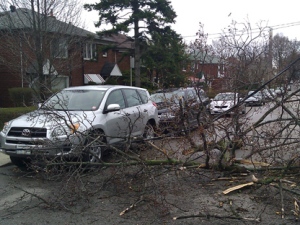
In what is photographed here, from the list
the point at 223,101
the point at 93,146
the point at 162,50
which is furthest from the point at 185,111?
the point at 162,50

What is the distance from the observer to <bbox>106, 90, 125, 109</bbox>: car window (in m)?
8.11

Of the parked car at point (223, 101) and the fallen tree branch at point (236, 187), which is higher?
the parked car at point (223, 101)

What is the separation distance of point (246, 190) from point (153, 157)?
153 cm

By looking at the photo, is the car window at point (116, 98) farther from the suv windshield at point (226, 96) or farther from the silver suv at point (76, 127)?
the suv windshield at point (226, 96)

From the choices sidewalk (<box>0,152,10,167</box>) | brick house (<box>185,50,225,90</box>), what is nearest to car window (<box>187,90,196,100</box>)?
brick house (<box>185,50,225,90</box>)

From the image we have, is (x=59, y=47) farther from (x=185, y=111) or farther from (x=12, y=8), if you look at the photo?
(x=185, y=111)

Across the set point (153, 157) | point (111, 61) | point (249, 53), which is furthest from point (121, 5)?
point (153, 157)

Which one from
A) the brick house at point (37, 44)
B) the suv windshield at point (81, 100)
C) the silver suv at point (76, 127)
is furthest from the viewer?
the brick house at point (37, 44)

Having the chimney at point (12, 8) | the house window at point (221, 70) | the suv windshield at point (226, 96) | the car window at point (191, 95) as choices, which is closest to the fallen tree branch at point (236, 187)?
the car window at point (191, 95)

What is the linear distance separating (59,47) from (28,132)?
9.91m

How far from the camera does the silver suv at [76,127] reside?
593cm

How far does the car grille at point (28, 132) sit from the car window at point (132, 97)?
2.68 m

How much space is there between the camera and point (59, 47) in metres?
15.9

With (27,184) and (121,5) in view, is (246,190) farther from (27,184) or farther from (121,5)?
(121,5)
